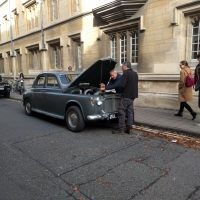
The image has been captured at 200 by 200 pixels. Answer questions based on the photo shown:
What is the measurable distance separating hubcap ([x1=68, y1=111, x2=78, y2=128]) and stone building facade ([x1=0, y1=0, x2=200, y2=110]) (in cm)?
204

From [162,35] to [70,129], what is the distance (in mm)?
5348

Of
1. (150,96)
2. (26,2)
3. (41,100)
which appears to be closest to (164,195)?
(41,100)

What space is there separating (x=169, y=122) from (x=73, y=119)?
2942 mm

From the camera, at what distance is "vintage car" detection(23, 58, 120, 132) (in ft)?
17.1

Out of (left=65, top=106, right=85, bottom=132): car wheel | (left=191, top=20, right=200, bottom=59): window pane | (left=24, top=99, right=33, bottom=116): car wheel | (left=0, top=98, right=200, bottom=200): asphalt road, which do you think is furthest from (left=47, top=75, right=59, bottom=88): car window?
(left=191, top=20, right=200, bottom=59): window pane

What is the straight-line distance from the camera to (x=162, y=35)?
796cm

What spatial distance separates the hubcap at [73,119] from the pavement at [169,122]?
2036 mm

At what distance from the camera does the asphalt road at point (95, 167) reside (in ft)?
9.02

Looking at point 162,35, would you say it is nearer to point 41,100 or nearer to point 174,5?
point 174,5

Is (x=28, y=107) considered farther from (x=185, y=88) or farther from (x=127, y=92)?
(x=185, y=88)

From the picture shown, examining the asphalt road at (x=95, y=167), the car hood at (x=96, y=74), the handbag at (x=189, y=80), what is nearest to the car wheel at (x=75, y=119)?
the asphalt road at (x=95, y=167)

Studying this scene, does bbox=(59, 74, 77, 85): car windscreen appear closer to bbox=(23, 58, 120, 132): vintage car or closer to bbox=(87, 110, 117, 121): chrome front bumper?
bbox=(23, 58, 120, 132): vintage car

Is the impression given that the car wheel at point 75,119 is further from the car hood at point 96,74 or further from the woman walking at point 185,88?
the woman walking at point 185,88

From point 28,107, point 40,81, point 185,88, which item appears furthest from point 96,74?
point 28,107
